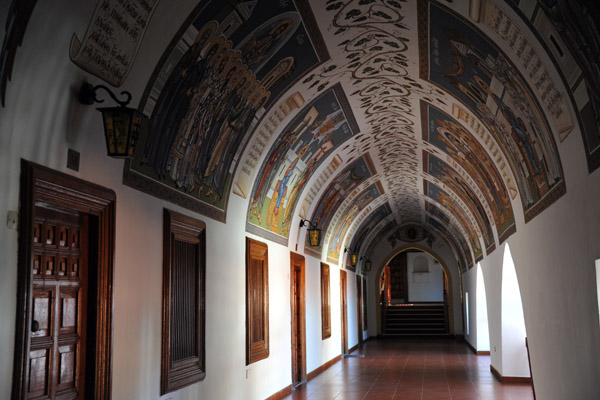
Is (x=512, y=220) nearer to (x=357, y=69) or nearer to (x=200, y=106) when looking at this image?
(x=357, y=69)

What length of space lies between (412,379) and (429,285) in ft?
86.3

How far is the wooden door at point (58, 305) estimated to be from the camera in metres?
4.89

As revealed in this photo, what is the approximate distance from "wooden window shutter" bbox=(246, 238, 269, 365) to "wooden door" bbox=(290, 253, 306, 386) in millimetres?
2520

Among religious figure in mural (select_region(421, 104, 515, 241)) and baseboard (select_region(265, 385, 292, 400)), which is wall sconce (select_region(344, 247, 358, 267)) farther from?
baseboard (select_region(265, 385, 292, 400))

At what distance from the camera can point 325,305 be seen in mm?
18922

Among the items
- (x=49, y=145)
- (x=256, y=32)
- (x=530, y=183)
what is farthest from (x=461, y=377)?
(x=49, y=145)

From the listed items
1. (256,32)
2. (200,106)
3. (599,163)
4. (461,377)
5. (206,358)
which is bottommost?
(461,377)

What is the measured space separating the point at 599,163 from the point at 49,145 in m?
4.50

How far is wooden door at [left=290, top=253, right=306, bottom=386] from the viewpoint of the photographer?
14312 millimetres

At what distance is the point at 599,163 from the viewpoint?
16.8 ft

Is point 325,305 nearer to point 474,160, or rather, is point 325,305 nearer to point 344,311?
point 344,311

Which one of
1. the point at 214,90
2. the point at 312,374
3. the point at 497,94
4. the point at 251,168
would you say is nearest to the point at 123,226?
the point at 214,90

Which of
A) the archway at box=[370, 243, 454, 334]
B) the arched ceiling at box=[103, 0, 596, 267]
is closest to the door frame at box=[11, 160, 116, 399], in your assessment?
the arched ceiling at box=[103, 0, 596, 267]

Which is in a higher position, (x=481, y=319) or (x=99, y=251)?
(x=99, y=251)
